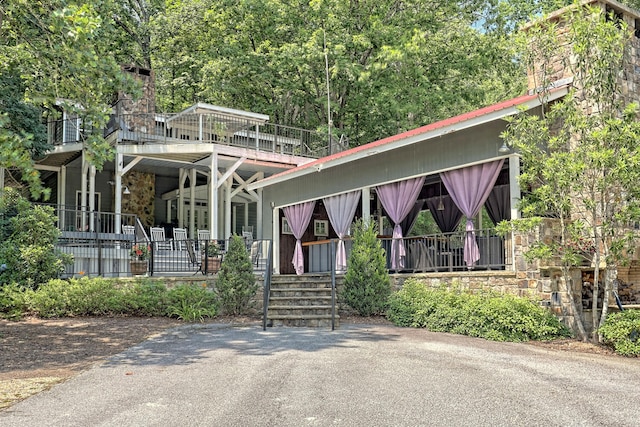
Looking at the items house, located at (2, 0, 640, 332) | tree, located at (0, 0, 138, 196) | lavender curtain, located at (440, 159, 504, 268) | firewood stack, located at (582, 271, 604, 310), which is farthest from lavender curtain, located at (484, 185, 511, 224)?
tree, located at (0, 0, 138, 196)

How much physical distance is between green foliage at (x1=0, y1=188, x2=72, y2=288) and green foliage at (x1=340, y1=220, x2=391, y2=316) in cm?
636

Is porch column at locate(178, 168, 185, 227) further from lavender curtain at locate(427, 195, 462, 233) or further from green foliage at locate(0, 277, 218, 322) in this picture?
lavender curtain at locate(427, 195, 462, 233)

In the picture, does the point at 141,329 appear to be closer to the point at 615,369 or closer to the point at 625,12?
the point at 615,369

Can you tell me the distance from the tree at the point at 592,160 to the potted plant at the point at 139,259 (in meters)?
8.68

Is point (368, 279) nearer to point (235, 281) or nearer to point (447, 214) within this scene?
point (235, 281)

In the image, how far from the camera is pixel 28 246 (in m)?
13.0

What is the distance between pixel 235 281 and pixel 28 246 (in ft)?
14.8

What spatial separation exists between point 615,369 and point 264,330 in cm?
564

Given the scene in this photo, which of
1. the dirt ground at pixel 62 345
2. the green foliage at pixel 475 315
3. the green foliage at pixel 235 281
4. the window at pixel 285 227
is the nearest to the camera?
the dirt ground at pixel 62 345

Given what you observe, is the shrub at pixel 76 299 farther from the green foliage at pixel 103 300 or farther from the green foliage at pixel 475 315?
the green foliage at pixel 475 315

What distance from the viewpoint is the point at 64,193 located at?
67.8ft

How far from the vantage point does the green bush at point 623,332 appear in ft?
27.3

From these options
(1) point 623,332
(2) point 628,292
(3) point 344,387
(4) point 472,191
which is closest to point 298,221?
(4) point 472,191

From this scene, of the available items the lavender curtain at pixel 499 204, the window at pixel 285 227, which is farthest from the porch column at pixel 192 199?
the lavender curtain at pixel 499 204
